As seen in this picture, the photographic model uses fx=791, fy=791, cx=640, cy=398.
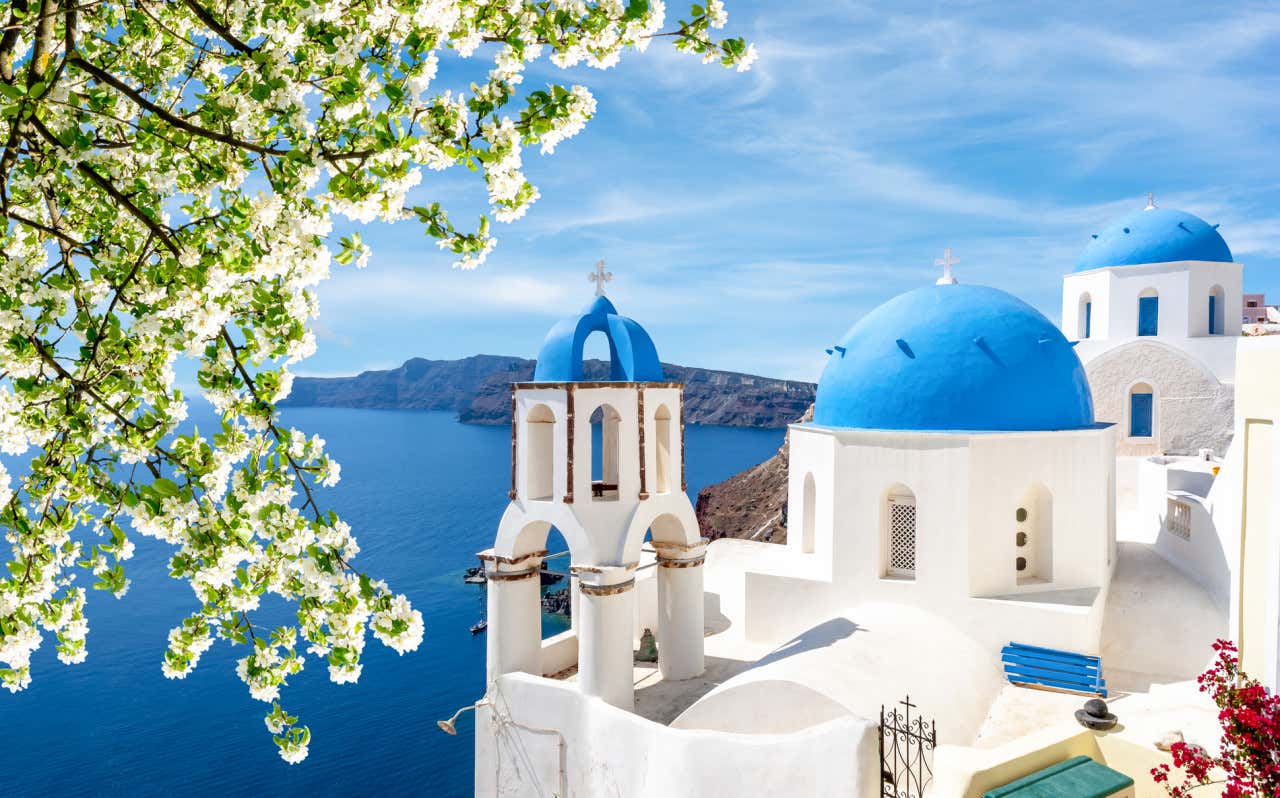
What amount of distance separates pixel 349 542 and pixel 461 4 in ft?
9.45

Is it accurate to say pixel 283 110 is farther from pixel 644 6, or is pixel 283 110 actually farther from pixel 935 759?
pixel 935 759

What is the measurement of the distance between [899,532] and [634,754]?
17.3 ft


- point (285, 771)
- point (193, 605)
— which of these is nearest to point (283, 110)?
point (285, 771)

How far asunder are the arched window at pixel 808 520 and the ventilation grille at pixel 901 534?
5.42 ft

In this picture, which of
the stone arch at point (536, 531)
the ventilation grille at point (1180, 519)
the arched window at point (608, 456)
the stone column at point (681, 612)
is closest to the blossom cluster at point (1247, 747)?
the stone column at point (681, 612)

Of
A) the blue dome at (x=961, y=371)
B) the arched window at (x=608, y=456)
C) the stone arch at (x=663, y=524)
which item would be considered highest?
the blue dome at (x=961, y=371)

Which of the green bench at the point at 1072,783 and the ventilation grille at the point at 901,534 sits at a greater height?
the ventilation grille at the point at 901,534

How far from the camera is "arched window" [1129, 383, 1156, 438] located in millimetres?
20672

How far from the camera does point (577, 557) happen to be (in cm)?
1064

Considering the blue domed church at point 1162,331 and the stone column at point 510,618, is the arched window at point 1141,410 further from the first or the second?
the stone column at point 510,618

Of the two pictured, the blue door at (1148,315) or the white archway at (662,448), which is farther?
the blue door at (1148,315)

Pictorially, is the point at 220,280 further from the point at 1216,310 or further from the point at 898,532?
the point at 1216,310

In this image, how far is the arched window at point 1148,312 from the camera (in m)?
21.6

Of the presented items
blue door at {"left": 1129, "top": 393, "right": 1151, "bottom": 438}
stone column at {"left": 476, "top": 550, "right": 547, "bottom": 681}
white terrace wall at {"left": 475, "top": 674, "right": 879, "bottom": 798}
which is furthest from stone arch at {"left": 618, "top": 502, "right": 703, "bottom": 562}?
blue door at {"left": 1129, "top": 393, "right": 1151, "bottom": 438}
